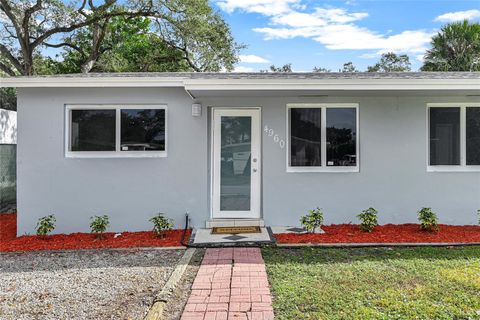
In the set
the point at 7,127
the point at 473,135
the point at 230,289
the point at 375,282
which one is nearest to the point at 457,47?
the point at 473,135

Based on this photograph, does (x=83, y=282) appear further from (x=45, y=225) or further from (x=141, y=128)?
(x=141, y=128)

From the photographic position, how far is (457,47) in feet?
49.9

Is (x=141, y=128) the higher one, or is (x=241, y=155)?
(x=141, y=128)

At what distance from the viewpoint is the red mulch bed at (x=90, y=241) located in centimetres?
582

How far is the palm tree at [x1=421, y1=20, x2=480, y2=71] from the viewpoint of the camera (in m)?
14.8

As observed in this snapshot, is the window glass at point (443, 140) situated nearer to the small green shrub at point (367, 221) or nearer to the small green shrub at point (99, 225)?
the small green shrub at point (367, 221)

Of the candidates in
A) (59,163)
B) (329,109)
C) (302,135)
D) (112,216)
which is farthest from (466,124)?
(59,163)

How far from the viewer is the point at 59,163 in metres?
6.68

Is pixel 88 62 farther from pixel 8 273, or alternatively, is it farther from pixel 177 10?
pixel 8 273

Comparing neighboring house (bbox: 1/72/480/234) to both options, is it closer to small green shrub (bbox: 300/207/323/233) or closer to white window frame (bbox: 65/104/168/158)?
white window frame (bbox: 65/104/168/158)

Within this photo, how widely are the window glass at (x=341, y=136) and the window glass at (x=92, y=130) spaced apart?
4.25 metres

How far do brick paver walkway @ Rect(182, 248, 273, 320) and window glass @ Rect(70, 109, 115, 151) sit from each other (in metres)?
3.15

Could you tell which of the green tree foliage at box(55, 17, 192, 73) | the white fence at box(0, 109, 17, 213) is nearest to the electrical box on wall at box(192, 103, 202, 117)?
the white fence at box(0, 109, 17, 213)

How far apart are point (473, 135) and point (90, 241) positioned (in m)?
7.60
